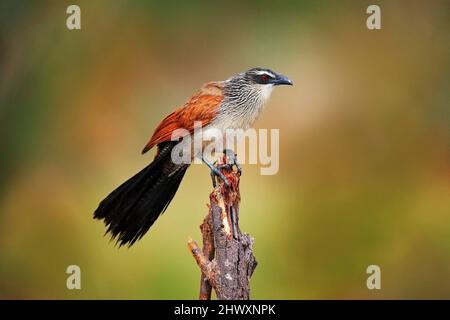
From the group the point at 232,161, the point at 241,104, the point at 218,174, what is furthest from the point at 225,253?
the point at 241,104

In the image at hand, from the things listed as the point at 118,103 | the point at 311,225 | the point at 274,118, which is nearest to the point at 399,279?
the point at 311,225

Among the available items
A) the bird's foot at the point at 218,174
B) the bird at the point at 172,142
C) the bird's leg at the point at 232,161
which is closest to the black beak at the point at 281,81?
the bird at the point at 172,142

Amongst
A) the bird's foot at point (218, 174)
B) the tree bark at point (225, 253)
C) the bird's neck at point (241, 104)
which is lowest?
the tree bark at point (225, 253)

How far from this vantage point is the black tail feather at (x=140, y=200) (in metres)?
3.31

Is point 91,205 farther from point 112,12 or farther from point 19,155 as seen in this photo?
point 112,12

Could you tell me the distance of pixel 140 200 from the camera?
3398mm

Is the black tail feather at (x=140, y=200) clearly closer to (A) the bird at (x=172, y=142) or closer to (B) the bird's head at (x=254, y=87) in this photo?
(A) the bird at (x=172, y=142)

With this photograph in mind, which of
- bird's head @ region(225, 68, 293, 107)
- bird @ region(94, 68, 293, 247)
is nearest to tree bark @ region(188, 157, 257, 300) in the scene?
bird @ region(94, 68, 293, 247)

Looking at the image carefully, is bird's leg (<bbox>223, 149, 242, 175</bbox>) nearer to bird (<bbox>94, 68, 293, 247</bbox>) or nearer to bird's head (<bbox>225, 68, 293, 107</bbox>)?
bird (<bbox>94, 68, 293, 247</bbox>)

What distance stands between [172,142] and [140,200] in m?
0.38

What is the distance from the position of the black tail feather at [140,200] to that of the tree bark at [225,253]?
1.35ft

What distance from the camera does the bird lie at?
10.9 ft

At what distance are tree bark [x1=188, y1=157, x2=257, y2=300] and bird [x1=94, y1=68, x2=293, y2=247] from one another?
5.6 inches

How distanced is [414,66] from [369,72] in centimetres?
39
